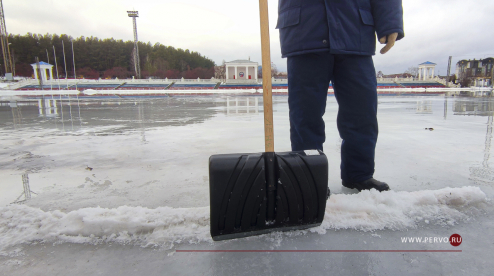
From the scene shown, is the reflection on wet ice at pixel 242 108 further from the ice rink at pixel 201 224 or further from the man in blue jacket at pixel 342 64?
the man in blue jacket at pixel 342 64

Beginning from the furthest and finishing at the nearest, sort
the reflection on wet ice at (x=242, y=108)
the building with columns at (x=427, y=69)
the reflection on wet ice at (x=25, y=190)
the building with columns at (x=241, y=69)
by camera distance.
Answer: the building with columns at (x=427, y=69)
the building with columns at (x=241, y=69)
the reflection on wet ice at (x=242, y=108)
the reflection on wet ice at (x=25, y=190)

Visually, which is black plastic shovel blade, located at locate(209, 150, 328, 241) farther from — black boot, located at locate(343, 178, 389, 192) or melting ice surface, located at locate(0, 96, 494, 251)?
black boot, located at locate(343, 178, 389, 192)

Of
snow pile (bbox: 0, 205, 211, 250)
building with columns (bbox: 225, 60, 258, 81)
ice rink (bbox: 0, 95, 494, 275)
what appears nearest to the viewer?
ice rink (bbox: 0, 95, 494, 275)

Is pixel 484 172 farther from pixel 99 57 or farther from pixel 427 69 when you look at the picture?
pixel 99 57

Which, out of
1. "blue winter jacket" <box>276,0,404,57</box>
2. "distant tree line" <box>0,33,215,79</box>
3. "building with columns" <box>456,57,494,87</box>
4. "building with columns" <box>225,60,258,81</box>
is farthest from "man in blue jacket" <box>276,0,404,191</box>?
"building with columns" <box>456,57,494,87</box>

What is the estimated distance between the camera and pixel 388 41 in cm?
146

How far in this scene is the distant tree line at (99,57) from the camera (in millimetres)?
60094

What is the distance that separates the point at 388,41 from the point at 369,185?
786mm

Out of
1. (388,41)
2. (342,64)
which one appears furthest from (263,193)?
(388,41)

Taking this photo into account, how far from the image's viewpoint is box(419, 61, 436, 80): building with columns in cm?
4842

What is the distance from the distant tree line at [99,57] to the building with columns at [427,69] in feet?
144

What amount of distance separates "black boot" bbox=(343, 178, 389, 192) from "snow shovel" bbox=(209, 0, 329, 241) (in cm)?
54

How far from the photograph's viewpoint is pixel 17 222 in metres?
1.12

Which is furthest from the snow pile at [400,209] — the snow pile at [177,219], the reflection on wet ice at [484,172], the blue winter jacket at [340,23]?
the blue winter jacket at [340,23]
